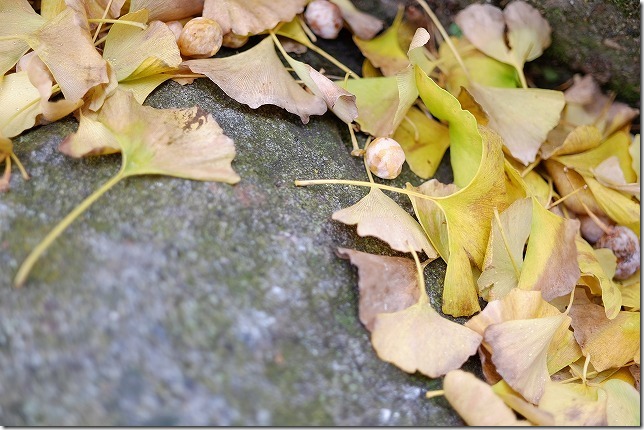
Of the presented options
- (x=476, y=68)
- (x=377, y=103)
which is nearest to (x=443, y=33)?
(x=476, y=68)

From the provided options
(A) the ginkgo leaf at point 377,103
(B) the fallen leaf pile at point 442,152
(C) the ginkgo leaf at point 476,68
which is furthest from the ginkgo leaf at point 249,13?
(C) the ginkgo leaf at point 476,68

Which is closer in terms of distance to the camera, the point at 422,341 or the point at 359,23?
the point at 422,341

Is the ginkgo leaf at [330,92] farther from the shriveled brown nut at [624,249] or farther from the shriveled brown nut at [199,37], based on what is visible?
the shriveled brown nut at [624,249]

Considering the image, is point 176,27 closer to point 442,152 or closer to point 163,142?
point 163,142

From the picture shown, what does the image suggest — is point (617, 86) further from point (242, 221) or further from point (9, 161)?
point (9, 161)

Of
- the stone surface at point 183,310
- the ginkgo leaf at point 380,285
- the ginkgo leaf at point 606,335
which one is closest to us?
the stone surface at point 183,310

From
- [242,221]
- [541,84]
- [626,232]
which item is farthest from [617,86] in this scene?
[242,221]

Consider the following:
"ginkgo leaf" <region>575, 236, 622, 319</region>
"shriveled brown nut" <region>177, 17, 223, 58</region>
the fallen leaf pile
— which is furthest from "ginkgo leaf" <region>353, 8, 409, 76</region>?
"ginkgo leaf" <region>575, 236, 622, 319</region>
